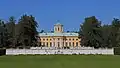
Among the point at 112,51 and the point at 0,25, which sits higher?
the point at 0,25

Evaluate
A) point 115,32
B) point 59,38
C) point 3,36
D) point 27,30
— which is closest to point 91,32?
point 115,32

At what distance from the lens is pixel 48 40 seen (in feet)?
531

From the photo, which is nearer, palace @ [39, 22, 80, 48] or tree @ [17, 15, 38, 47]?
tree @ [17, 15, 38, 47]

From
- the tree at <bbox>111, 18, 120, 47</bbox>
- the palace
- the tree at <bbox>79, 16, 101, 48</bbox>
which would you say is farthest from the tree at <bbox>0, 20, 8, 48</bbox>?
the palace

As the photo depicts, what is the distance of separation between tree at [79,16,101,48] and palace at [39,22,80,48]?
45.5 m

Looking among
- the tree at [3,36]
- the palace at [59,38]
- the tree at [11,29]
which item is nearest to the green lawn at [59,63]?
the tree at [3,36]

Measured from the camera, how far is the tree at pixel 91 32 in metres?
97.4

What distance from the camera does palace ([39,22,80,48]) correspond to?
152 m

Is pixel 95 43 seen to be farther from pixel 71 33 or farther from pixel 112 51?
pixel 71 33

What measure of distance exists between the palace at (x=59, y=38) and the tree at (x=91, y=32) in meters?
45.5

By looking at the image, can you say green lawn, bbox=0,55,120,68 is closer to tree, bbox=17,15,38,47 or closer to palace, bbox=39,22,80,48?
tree, bbox=17,15,38,47

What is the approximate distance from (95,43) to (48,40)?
6634cm

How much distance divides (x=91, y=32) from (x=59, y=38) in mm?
54751

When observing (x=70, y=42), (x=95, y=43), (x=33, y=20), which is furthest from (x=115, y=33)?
(x=70, y=42)
